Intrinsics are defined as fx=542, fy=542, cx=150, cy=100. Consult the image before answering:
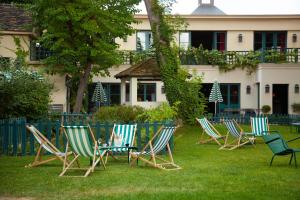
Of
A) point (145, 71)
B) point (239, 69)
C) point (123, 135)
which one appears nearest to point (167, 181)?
point (123, 135)

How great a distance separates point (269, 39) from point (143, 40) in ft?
29.0

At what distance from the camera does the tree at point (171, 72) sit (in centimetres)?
2383

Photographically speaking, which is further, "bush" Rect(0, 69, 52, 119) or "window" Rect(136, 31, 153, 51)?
"window" Rect(136, 31, 153, 51)

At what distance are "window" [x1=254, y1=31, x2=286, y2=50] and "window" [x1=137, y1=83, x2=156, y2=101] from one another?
8.20m

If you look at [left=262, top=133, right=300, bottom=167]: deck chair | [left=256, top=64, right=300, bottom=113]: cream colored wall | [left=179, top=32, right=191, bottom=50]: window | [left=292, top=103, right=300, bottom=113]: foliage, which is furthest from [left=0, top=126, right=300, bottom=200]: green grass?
[left=179, top=32, right=191, bottom=50]: window

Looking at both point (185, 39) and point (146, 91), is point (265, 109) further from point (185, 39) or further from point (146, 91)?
point (185, 39)

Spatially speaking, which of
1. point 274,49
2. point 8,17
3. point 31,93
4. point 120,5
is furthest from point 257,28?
point 31,93

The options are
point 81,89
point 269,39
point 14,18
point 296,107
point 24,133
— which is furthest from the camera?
point 269,39

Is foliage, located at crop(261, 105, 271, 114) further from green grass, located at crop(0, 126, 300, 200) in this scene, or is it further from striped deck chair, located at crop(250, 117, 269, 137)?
green grass, located at crop(0, 126, 300, 200)

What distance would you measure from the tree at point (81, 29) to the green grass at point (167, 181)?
11794 millimetres

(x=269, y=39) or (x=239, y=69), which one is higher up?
(x=269, y=39)

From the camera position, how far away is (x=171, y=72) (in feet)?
78.6

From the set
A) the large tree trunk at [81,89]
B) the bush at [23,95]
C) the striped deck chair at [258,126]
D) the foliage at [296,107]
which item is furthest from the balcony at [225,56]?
the striped deck chair at [258,126]

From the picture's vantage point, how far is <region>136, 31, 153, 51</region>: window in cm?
3666
